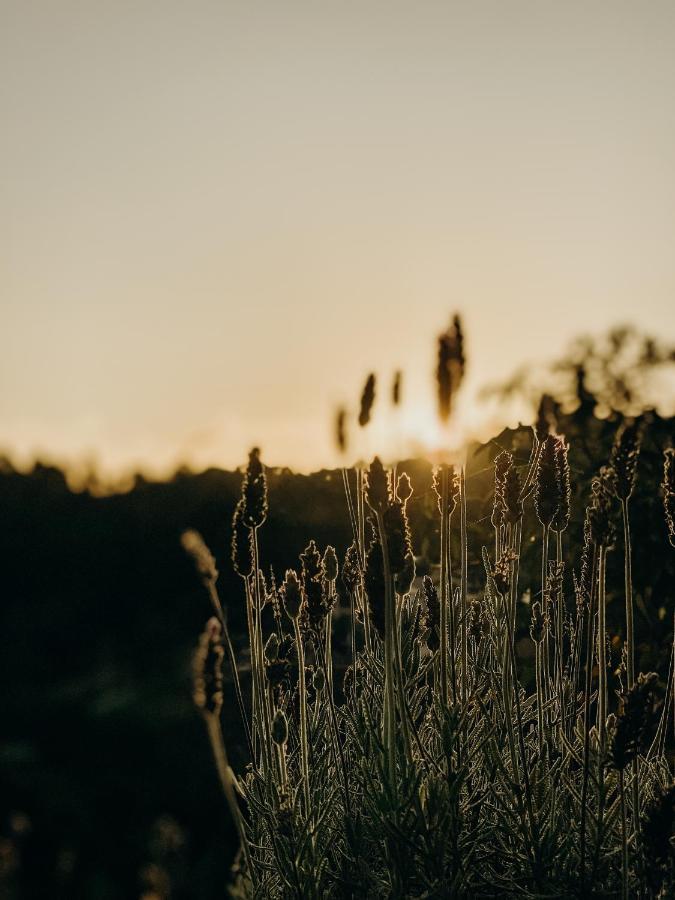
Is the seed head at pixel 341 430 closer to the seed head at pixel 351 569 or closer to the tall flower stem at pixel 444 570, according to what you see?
the tall flower stem at pixel 444 570

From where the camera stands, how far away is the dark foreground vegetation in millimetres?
1761

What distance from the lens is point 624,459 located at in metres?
1.61

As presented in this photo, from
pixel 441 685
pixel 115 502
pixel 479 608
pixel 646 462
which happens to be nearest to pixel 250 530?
pixel 441 685

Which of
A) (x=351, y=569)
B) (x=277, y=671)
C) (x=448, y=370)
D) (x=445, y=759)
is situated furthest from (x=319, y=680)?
(x=448, y=370)

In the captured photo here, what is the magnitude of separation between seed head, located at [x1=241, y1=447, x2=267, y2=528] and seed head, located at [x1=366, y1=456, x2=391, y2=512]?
265mm

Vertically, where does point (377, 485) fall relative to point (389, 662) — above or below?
above

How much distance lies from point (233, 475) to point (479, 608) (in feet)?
7.20

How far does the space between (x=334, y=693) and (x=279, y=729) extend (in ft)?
5.71

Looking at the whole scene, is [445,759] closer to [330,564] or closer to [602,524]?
[330,564]

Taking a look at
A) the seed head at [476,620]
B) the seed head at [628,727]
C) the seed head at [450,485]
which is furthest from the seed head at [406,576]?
the seed head at [476,620]

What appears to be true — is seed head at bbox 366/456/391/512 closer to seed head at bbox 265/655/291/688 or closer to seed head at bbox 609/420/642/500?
seed head at bbox 609/420/642/500

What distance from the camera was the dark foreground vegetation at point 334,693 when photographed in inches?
69.3

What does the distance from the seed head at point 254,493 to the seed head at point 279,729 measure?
45 centimetres

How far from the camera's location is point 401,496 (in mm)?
1896
